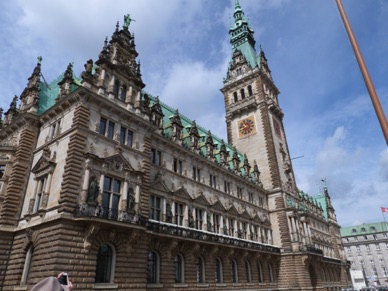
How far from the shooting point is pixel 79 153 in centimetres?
2202

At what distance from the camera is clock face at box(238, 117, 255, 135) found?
5669 centimetres

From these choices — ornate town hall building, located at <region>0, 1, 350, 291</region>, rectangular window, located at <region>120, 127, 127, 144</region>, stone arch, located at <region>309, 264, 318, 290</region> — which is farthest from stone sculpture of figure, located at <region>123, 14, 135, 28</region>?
stone arch, located at <region>309, 264, 318, 290</region>

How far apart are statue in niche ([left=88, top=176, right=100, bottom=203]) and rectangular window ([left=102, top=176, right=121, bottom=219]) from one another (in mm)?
870

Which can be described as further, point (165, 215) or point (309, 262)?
point (309, 262)

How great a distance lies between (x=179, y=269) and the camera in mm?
28781

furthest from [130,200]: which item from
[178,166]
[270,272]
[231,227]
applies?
[270,272]

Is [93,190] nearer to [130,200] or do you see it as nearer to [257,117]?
[130,200]

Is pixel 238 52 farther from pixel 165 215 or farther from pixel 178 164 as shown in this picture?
pixel 165 215

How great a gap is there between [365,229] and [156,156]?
106m

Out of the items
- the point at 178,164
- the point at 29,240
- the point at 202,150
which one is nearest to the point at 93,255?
the point at 29,240

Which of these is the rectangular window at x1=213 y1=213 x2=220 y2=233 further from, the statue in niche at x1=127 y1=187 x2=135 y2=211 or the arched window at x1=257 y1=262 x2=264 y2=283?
the statue in niche at x1=127 y1=187 x2=135 y2=211

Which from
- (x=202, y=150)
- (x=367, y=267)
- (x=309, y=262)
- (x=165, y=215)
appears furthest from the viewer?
(x=367, y=267)

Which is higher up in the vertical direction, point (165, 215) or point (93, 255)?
point (165, 215)

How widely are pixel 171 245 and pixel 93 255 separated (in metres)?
9.00
